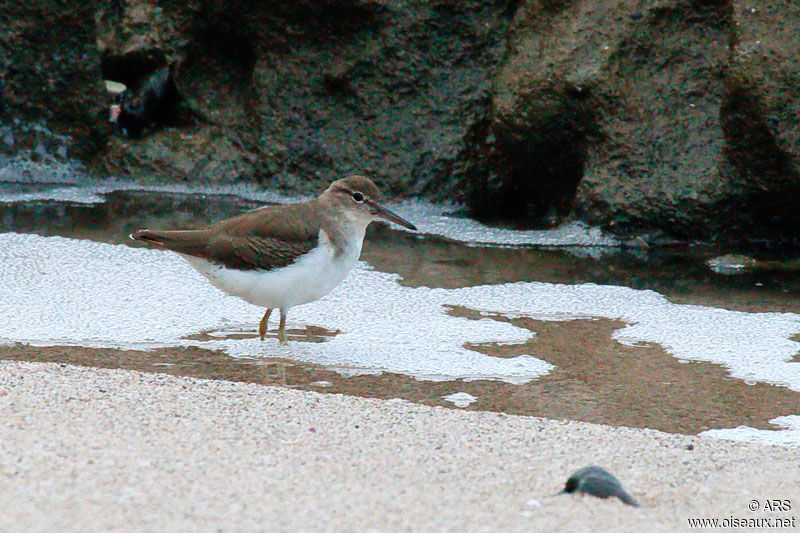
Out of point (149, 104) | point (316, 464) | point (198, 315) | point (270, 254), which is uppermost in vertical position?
point (149, 104)

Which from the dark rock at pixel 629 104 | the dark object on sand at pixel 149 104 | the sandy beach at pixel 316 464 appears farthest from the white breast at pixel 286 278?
the dark object on sand at pixel 149 104

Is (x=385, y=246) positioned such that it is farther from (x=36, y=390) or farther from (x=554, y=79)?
(x=36, y=390)

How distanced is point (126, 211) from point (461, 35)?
2.67 m

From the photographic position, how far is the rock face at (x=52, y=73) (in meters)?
7.99

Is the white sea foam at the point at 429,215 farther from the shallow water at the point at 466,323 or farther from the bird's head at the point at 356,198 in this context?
the bird's head at the point at 356,198

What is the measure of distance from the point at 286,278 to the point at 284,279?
0.04 ft

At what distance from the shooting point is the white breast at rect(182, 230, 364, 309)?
15.4ft

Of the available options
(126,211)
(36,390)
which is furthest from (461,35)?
(36,390)

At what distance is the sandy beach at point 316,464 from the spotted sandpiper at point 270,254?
740 mm

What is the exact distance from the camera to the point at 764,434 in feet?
12.8

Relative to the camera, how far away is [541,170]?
718cm

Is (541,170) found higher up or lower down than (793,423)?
higher up

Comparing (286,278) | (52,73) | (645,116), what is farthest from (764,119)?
(52,73)

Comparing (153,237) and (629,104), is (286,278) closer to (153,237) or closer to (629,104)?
(153,237)
